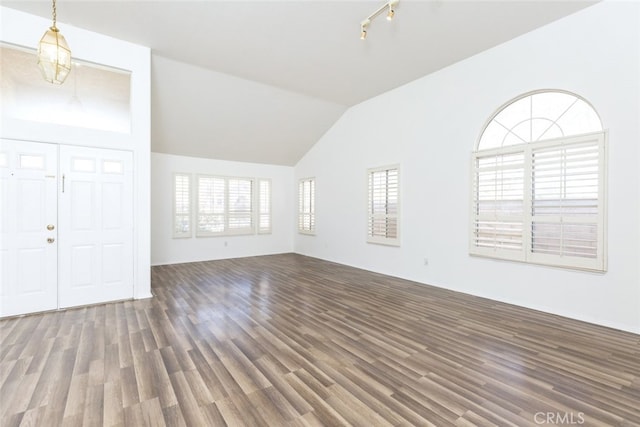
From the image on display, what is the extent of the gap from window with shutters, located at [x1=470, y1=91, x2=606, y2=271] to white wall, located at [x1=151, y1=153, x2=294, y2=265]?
5379 millimetres

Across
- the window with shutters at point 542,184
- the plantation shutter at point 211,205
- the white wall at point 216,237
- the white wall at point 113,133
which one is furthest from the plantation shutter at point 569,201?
the plantation shutter at point 211,205

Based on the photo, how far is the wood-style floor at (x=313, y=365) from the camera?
1779 millimetres

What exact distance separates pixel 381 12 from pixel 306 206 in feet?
17.6

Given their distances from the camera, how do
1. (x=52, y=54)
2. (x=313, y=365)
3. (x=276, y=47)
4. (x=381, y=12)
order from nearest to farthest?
(x=313, y=365), (x=52, y=54), (x=381, y=12), (x=276, y=47)

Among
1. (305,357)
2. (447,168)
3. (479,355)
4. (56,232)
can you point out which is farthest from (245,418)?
(447,168)

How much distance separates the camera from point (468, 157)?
171 inches

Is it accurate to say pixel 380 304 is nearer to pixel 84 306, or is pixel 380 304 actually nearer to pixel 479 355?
pixel 479 355

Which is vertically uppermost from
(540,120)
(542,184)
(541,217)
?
(540,120)

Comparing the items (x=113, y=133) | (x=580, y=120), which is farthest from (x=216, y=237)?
(x=580, y=120)

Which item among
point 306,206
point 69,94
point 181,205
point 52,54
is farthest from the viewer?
point 306,206

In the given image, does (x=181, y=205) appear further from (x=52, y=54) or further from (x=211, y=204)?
(x=52, y=54)

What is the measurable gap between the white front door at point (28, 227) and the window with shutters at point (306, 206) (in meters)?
5.28

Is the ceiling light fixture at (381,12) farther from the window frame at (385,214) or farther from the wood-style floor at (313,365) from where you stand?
the wood-style floor at (313,365)

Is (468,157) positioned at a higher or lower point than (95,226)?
higher
